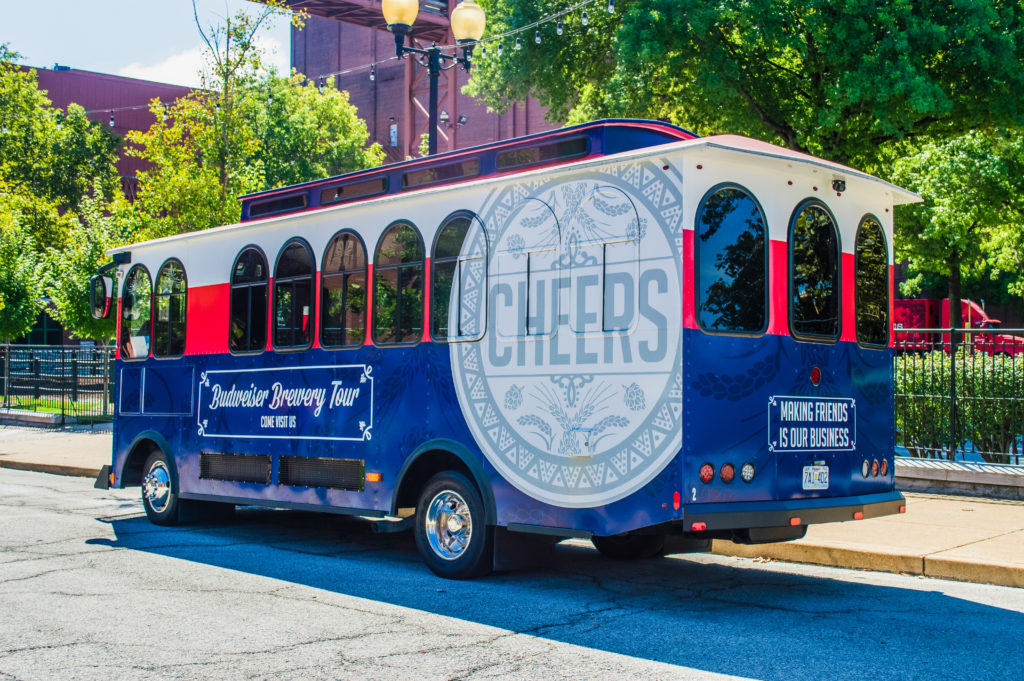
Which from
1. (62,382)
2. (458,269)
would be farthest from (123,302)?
(62,382)

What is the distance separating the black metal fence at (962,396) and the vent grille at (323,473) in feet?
24.3

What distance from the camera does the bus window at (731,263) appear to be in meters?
7.19

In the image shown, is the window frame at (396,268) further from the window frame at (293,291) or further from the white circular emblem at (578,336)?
the window frame at (293,291)

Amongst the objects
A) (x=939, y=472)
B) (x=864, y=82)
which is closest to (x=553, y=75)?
(x=864, y=82)

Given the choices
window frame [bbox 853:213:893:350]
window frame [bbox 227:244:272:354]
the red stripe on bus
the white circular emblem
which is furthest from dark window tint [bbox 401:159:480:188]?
window frame [bbox 853:213:893:350]

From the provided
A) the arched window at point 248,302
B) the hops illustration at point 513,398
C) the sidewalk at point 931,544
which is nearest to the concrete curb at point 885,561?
the sidewalk at point 931,544

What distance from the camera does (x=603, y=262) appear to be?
7512mm

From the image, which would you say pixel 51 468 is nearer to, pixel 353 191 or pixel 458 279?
pixel 353 191

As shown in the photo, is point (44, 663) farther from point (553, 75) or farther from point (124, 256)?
point (553, 75)

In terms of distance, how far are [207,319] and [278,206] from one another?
152 cm

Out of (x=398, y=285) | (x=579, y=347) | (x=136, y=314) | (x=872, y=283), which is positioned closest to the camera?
(x=579, y=347)

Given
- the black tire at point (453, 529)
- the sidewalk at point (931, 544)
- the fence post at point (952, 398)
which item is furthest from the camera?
the fence post at point (952, 398)

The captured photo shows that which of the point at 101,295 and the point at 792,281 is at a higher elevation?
the point at 101,295

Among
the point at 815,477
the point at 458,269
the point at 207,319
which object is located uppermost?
the point at 458,269
